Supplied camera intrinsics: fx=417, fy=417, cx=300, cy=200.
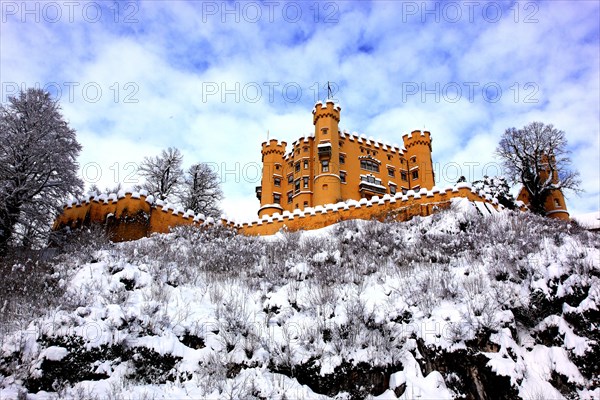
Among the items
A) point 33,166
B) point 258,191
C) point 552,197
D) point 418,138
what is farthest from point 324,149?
point 33,166

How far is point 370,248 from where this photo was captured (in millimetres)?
14664

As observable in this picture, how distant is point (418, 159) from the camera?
44.1 metres

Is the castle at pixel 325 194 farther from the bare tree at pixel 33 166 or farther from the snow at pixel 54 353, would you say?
the snow at pixel 54 353

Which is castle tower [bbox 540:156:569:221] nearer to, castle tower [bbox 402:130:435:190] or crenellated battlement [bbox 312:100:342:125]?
castle tower [bbox 402:130:435:190]

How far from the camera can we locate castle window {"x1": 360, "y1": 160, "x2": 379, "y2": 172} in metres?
42.3

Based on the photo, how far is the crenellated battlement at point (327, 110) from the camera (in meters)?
41.4

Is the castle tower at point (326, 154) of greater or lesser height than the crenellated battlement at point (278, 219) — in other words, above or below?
above

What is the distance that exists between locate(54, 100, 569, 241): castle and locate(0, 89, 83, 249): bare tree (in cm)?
248

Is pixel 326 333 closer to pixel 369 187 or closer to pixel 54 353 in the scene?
pixel 54 353

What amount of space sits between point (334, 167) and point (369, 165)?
5286mm

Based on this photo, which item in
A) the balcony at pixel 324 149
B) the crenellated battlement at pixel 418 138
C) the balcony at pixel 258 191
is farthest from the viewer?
the balcony at pixel 258 191

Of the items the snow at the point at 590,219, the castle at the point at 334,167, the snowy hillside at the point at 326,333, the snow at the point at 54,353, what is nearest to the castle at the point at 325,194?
the castle at the point at 334,167

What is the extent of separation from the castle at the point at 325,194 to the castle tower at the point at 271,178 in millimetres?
105

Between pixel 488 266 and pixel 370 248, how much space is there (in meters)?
4.66
